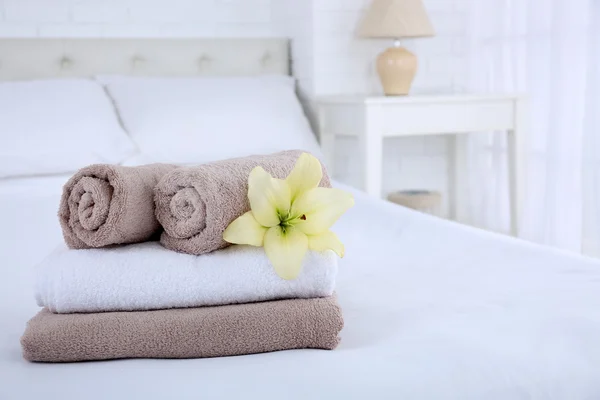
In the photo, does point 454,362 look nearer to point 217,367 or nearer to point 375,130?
point 217,367

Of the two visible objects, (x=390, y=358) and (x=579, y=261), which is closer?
(x=390, y=358)

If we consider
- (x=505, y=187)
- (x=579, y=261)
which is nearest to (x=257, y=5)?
(x=505, y=187)

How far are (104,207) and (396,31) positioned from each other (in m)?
2.18

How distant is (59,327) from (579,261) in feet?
2.91

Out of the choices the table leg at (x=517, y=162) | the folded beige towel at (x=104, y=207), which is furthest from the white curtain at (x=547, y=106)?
the folded beige towel at (x=104, y=207)

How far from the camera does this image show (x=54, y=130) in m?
2.33

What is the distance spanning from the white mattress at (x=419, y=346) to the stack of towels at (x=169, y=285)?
26mm

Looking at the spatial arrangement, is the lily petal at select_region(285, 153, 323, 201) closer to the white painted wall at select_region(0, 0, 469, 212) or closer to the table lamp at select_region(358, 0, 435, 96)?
the table lamp at select_region(358, 0, 435, 96)

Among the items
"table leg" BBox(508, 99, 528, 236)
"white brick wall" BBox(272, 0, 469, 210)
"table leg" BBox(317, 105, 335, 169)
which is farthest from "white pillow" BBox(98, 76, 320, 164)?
"table leg" BBox(508, 99, 528, 236)

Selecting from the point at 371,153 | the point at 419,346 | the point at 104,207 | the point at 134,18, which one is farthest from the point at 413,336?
the point at 134,18

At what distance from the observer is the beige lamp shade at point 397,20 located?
Result: 290 cm

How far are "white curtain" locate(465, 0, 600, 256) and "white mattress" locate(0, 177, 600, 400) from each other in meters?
1.28

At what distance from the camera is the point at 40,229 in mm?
1684

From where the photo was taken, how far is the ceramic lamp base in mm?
2961
